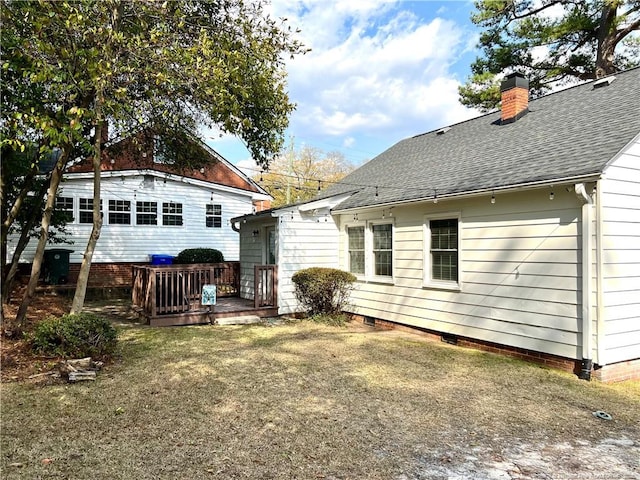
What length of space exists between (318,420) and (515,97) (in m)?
8.26

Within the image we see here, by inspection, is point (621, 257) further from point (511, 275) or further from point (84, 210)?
point (84, 210)

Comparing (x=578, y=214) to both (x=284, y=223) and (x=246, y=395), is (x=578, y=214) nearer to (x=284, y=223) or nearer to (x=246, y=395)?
(x=246, y=395)

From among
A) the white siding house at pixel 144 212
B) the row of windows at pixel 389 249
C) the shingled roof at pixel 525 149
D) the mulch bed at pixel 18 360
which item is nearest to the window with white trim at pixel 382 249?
the row of windows at pixel 389 249

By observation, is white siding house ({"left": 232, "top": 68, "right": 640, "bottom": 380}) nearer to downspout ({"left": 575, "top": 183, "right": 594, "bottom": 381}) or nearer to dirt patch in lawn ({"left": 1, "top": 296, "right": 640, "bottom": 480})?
downspout ({"left": 575, "top": 183, "right": 594, "bottom": 381})

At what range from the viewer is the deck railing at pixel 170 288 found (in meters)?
8.74

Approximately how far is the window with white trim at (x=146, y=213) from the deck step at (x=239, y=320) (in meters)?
8.34

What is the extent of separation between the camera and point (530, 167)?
6340 millimetres

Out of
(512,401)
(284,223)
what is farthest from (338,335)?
(512,401)

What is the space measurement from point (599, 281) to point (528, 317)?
1.15 m

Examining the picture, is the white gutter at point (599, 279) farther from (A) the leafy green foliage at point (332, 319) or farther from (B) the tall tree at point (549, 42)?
(B) the tall tree at point (549, 42)

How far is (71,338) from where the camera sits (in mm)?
5648

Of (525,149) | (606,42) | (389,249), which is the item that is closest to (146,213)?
(389,249)

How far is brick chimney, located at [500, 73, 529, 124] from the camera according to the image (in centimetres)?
910

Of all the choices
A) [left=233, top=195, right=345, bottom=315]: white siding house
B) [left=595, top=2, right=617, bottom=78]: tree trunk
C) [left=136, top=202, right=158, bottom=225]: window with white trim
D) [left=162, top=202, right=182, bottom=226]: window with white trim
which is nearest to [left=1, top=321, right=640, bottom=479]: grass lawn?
[left=233, top=195, right=345, bottom=315]: white siding house
